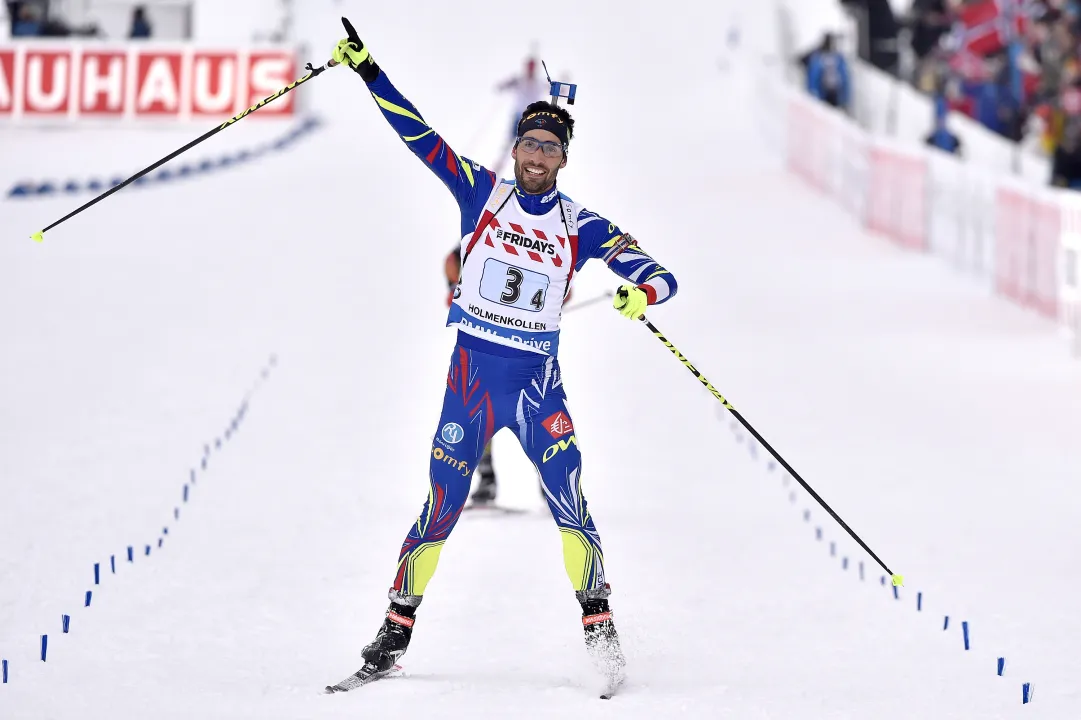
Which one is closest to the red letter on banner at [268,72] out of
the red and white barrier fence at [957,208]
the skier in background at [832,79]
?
the red and white barrier fence at [957,208]

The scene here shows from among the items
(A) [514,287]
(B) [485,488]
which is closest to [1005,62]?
(B) [485,488]

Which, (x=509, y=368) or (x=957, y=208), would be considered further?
(x=957, y=208)

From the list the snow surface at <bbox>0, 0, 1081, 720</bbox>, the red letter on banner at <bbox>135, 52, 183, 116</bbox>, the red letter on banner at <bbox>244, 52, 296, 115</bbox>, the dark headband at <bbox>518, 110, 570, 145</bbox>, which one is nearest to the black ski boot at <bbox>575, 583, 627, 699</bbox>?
the snow surface at <bbox>0, 0, 1081, 720</bbox>

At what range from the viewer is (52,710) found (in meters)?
4.62

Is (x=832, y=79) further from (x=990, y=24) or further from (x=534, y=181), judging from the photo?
(x=534, y=181)

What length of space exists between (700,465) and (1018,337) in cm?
506

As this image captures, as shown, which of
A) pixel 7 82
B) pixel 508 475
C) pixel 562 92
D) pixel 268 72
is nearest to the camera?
pixel 562 92

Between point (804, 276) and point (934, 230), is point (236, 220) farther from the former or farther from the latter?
point (934, 230)

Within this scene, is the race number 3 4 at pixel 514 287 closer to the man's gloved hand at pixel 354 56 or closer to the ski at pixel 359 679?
the man's gloved hand at pixel 354 56

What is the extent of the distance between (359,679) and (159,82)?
20.5 meters

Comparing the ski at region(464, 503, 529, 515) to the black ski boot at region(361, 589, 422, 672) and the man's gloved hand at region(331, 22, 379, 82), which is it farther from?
the man's gloved hand at region(331, 22, 379, 82)

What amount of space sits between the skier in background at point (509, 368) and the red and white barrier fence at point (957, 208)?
8.31 meters

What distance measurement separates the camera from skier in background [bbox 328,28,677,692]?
509 cm

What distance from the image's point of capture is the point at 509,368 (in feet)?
16.7
